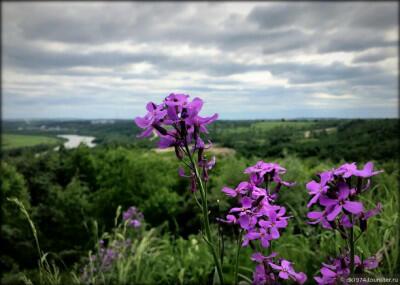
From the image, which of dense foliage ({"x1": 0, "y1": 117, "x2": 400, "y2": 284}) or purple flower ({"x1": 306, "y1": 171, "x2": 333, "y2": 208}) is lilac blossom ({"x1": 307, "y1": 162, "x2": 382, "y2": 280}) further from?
dense foliage ({"x1": 0, "y1": 117, "x2": 400, "y2": 284})

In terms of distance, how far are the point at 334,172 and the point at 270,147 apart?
7.32m

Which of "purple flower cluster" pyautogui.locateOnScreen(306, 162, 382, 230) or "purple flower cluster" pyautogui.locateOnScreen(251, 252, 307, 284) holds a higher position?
"purple flower cluster" pyautogui.locateOnScreen(306, 162, 382, 230)

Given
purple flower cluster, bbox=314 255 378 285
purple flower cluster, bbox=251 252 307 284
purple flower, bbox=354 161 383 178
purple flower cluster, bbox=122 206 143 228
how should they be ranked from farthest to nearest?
purple flower cluster, bbox=122 206 143 228 → purple flower cluster, bbox=251 252 307 284 → purple flower cluster, bbox=314 255 378 285 → purple flower, bbox=354 161 383 178

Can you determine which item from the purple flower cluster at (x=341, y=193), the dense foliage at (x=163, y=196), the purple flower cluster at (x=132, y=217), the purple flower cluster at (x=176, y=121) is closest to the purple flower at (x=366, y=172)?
the purple flower cluster at (x=341, y=193)

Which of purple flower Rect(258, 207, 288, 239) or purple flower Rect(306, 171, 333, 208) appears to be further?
purple flower Rect(258, 207, 288, 239)

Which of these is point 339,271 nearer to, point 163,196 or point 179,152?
point 179,152

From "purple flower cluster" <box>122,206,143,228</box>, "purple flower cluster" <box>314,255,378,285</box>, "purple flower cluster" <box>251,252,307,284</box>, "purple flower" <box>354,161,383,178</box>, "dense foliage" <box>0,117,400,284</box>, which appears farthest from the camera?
→ "purple flower cluster" <box>122,206,143,228</box>

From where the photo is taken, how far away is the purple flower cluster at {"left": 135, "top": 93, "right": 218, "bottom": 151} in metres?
1.51

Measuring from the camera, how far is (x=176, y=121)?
4.90ft

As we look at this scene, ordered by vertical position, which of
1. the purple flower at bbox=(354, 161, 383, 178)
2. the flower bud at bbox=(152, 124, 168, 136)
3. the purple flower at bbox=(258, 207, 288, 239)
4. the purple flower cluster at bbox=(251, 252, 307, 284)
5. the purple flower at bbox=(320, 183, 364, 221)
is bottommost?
the purple flower cluster at bbox=(251, 252, 307, 284)

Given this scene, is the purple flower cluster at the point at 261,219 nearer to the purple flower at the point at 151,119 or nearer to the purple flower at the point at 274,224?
the purple flower at the point at 274,224

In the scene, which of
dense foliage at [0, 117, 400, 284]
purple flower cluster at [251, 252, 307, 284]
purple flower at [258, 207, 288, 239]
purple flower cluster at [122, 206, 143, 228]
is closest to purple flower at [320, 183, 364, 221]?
purple flower at [258, 207, 288, 239]

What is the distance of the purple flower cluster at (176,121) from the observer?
1.51 metres

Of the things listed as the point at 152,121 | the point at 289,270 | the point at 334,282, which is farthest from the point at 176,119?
the point at 334,282
